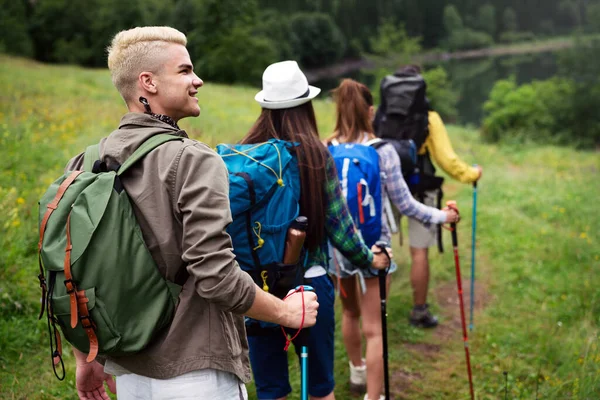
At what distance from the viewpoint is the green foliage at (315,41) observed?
2517 inches

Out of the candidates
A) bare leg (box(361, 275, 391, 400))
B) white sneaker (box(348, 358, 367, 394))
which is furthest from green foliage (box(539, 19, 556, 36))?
bare leg (box(361, 275, 391, 400))

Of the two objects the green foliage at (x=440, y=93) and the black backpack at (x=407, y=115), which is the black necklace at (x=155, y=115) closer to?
the black backpack at (x=407, y=115)

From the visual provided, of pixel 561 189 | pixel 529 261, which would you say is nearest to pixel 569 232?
pixel 529 261

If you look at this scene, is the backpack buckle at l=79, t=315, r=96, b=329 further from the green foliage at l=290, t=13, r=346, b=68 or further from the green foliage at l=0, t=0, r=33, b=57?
the green foliage at l=290, t=13, r=346, b=68

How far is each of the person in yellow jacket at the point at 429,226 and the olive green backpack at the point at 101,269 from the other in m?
3.46

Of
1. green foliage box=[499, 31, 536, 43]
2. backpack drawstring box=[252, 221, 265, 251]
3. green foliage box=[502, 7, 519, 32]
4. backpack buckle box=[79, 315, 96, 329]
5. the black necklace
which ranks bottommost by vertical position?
green foliage box=[499, 31, 536, 43]

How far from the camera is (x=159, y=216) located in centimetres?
163

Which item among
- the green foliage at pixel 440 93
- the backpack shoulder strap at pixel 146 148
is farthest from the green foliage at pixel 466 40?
the backpack shoulder strap at pixel 146 148

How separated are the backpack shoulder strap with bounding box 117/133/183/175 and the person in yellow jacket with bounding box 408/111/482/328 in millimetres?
3332

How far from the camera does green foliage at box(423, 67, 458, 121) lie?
22.9 m

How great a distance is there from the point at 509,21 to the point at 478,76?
145ft

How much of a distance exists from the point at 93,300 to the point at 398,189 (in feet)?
8.31

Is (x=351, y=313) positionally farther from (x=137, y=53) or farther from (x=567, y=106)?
(x=567, y=106)

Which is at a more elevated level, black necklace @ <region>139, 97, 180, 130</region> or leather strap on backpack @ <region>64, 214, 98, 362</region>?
Result: black necklace @ <region>139, 97, 180, 130</region>
